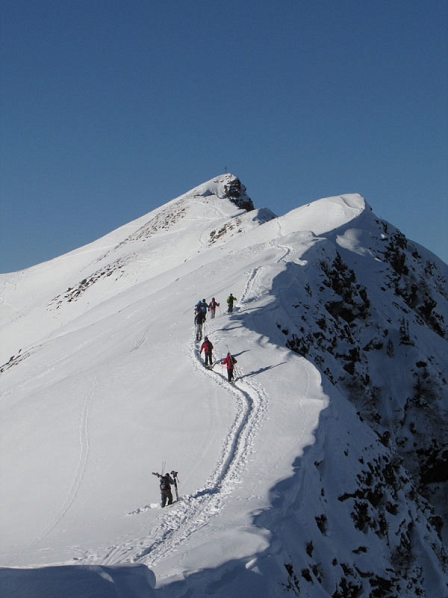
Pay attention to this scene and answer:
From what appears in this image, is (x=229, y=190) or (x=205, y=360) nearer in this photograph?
(x=205, y=360)

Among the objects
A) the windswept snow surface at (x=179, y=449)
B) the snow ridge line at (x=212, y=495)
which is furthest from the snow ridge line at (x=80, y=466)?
the snow ridge line at (x=212, y=495)

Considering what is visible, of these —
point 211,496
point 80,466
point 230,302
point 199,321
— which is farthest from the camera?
point 230,302

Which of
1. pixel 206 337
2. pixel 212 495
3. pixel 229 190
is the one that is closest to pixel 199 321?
pixel 206 337

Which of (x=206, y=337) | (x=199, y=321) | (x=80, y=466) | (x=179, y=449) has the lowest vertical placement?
(x=179, y=449)

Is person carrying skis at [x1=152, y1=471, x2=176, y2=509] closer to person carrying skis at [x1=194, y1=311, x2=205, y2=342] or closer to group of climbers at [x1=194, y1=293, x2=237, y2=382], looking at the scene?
group of climbers at [x1=194, y1=293, x2=237, y2=382]

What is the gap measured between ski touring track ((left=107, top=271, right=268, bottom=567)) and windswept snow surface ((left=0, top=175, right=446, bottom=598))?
0.14 feet

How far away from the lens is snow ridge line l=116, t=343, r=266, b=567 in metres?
9.41

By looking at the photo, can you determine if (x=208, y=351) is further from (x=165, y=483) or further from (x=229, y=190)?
(x=229, y=190)

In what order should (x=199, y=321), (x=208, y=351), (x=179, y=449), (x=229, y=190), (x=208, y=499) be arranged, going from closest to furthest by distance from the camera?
(x=208, y=499) < (x=179, y=449) < (x=208, y=351) < (x=199, y=321) < (x=229, y=190)

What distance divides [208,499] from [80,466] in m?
5.46

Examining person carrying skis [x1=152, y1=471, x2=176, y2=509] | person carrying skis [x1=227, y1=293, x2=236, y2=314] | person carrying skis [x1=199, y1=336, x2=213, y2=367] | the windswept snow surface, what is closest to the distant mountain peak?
the windswept snow surface

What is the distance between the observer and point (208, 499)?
36.2 feet

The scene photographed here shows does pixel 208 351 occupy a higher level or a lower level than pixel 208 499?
higher

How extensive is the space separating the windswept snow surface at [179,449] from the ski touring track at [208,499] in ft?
0.14
